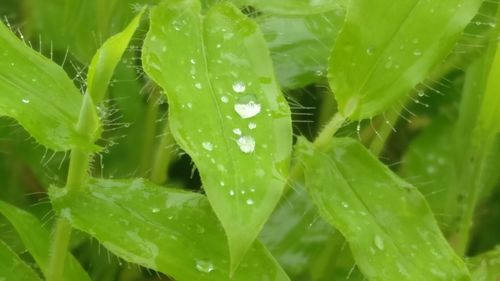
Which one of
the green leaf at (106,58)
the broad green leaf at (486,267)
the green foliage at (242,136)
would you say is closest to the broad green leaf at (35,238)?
the green foliage at (242,136)

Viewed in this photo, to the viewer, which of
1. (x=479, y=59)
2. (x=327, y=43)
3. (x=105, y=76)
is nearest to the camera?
(x=105, y=76)

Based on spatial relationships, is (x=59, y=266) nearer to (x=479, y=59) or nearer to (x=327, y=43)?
(x=327, y=43)

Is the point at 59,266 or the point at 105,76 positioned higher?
the point at 105,76

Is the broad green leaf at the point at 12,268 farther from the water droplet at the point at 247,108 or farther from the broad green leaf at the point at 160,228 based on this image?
the water droplet at the point at 247,108

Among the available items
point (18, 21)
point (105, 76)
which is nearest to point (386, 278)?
point (105, 76)

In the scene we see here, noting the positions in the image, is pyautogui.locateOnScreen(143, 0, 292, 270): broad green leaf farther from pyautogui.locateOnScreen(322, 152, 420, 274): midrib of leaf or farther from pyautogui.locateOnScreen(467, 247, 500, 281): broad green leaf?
pyautogui.locateOnScreen(467, 247, 500, 281): broad green leaf

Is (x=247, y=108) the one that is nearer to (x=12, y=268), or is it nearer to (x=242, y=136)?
(x=242, y=136)

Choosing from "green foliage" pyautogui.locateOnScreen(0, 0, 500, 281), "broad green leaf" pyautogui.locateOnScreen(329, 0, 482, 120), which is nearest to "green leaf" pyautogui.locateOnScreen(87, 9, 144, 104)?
"green foliage" pyautogui.locateOnScreen(0, 0, 500, 281)
